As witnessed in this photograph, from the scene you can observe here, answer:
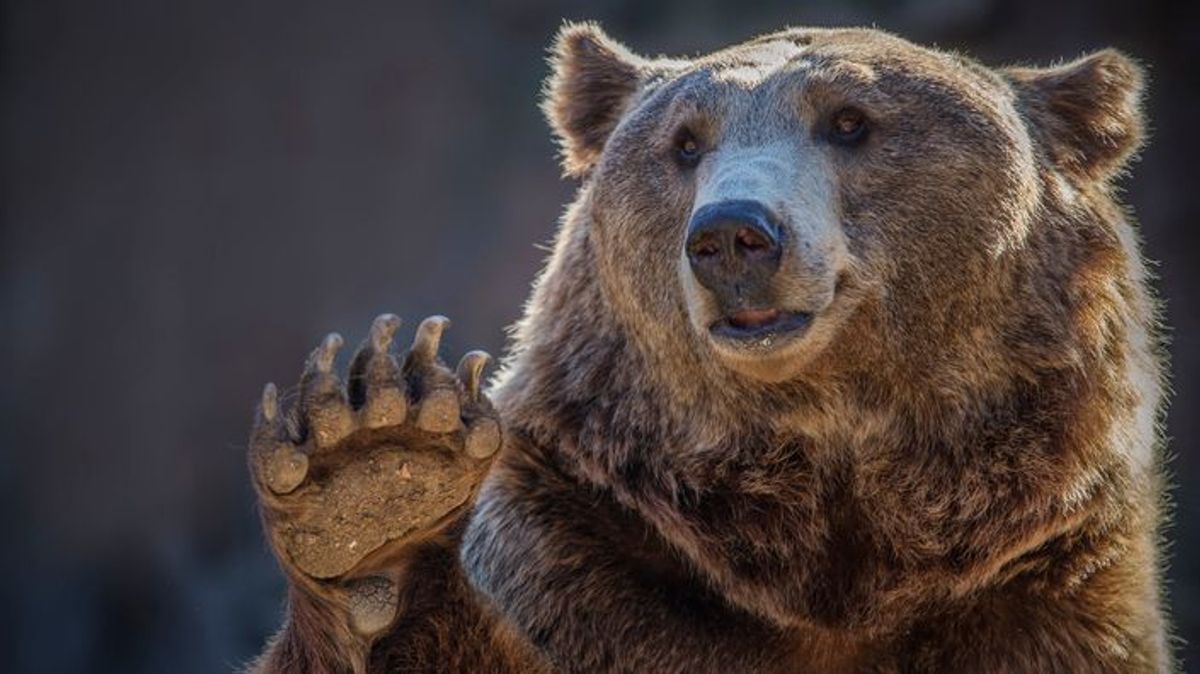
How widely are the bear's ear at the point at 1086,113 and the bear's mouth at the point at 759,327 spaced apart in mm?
1120

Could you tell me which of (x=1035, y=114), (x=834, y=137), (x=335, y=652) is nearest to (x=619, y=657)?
(x=335, y=652)

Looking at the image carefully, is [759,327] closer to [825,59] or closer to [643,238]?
[643,238]

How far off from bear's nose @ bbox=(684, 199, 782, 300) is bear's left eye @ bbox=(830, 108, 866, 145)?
539 mm

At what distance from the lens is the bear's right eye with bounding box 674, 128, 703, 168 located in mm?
4441

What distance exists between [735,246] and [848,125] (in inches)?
25.3

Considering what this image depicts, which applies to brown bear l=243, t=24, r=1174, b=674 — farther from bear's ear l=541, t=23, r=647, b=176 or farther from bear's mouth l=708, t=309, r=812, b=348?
bear's ear l=541, t=23, r=647, b=176

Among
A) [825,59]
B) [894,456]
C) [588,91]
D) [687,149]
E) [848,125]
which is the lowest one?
[894,456]

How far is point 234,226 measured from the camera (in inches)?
374

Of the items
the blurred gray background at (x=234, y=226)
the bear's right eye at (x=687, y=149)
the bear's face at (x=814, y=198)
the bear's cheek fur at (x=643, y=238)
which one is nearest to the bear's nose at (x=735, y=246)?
the bear's face at (x=814, y=198)

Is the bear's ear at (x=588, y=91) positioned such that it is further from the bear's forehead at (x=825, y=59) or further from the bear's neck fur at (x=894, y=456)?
the bear's neck fur at (x=894, y=456)

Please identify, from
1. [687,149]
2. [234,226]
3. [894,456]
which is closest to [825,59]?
[687,149]

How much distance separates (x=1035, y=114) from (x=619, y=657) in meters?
1.73

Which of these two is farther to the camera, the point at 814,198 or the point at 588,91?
the point at 588,91

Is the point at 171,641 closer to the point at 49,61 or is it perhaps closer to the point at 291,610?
the point at 49,61
